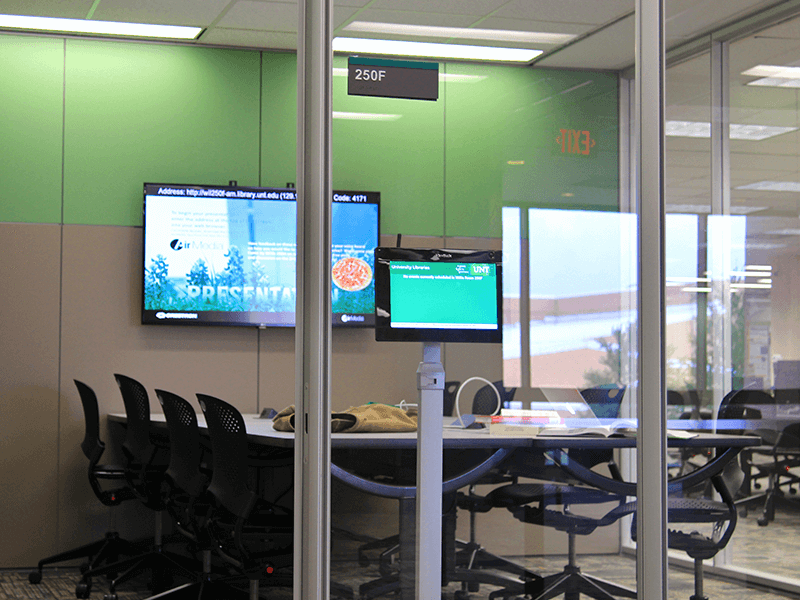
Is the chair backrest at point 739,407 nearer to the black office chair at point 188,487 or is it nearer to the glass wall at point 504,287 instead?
the glass wall at point 504,287

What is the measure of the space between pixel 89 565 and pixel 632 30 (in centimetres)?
398

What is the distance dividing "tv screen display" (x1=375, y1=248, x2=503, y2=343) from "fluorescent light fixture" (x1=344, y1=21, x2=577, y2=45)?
736mm

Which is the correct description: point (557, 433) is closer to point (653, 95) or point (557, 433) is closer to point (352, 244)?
point (352, 244)

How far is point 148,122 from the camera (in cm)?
612

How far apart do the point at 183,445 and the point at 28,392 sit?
1.93m

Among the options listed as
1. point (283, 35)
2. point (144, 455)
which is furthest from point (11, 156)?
point (144, 455)

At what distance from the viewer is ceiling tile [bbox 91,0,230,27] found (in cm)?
558

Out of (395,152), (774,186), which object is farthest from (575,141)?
(774,186)

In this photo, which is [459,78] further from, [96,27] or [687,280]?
[96,27]

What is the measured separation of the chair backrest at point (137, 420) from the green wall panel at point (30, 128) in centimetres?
151

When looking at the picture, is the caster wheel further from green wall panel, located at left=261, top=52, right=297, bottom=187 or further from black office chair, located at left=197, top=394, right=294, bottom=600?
green wall panel, located at left=261, top=52, right=297, bottom=187

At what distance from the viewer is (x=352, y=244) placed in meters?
2.88

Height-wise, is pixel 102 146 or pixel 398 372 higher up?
pixel 102 146

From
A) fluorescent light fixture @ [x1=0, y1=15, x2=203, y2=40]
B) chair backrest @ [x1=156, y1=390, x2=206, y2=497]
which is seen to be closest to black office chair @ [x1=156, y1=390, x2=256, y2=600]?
chair backrest @ [x1=156, y1=390, x2=206, y2=497]
